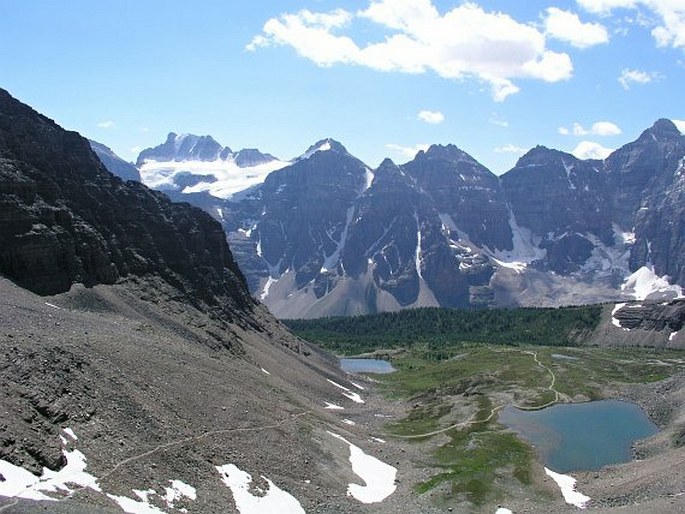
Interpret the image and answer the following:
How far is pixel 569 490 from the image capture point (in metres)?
82.2

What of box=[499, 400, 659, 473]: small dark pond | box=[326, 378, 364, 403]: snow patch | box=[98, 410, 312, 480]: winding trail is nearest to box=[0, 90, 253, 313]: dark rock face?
box=[326, 378, 364, 403]: snow patch

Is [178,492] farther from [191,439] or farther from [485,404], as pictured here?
[485,404]

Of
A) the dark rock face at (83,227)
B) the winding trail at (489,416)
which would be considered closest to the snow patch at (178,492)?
the winding trail at (489,416)

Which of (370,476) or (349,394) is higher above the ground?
(370,476)

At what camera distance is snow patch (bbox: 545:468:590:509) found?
76.8 m

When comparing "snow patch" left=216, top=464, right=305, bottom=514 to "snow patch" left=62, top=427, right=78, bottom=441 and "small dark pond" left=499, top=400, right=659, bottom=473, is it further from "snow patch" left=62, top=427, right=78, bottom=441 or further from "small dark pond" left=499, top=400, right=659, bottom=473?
"small dark pond" left=499, top=400, right=659, bottom=473

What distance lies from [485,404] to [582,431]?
76.6ft

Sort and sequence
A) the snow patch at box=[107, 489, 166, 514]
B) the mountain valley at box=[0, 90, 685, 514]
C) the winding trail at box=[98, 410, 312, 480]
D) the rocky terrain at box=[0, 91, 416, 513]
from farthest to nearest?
the mountain valley at box=[0, 90, 685, 514], the winding trail at box=[98, 410, 312, 480], the rocky terrain at box=[0, 91, 416, 513], the snow patch at box=[107, 489, 166, 514]

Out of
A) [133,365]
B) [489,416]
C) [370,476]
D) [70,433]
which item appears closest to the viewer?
[70,433]

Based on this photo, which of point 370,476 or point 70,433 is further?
point 370,476

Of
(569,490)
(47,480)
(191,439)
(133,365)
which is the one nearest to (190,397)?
(133,365)

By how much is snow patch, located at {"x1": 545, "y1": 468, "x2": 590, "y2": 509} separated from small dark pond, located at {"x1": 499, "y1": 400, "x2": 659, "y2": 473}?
3.69m

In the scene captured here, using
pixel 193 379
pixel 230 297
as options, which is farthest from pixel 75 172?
pixel 193 379

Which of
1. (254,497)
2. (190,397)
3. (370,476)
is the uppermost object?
(190,397)
